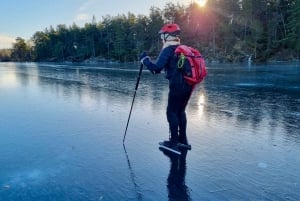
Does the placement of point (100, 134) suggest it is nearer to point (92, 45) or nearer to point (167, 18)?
point (167, 18)

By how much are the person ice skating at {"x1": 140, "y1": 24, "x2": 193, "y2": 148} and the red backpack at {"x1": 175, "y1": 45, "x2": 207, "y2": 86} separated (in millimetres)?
122

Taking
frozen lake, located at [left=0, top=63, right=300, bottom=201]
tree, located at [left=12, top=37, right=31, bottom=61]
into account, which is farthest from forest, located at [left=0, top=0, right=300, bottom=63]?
frozen lake, located at [left=0, top=63, right=300, bottom=201]

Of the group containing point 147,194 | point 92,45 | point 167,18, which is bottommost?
point 147,194

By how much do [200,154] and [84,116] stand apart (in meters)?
3.77

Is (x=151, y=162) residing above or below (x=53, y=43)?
below

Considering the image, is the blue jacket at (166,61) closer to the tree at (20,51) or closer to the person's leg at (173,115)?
the person's leg at (173,115)

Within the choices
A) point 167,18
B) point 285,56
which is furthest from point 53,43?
point 285,56

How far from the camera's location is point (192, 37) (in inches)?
2805

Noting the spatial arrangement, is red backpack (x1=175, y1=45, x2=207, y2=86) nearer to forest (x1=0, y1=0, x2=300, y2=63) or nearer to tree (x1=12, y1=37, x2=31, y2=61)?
forest (x1=0, y1=0, x2=300, y2=63)

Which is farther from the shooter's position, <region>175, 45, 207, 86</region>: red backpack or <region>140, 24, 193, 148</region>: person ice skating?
<region>140, 24, 193, 148</region>: person ice skating

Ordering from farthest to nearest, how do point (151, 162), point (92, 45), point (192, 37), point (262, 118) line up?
point (92, 45) → point (192, 37) → point (262, 118) → point (151, 162)

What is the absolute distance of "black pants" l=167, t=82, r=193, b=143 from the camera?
491 cm

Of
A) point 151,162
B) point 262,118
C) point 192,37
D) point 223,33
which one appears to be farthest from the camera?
point 192,37

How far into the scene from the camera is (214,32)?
220 feet
